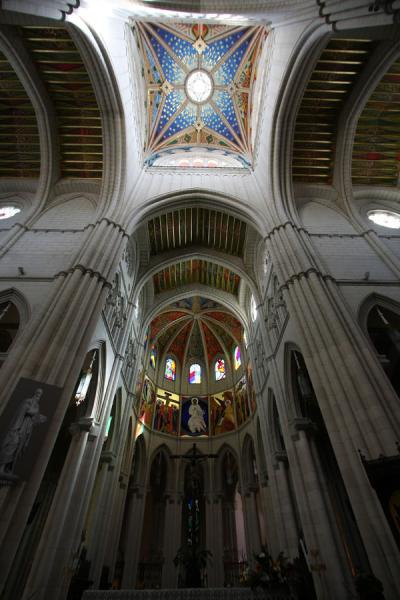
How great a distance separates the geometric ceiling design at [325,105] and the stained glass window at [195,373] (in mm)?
13693

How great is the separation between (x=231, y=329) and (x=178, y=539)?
38.0 feet

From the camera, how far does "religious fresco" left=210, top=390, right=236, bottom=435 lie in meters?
18.1

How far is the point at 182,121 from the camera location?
15.9 m

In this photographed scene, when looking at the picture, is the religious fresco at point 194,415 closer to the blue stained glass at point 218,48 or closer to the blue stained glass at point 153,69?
the blue stained glass at point 153,69

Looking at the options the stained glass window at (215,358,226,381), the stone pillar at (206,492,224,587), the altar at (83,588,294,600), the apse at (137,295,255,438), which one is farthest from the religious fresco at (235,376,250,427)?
the altar at (83,588,294,600)

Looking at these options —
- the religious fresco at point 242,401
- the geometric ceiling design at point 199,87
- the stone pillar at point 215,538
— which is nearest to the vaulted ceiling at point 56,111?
the geometric ceiling design at point 199,87

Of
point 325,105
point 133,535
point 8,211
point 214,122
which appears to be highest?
point 214,122

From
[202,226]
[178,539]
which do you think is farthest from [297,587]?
[202,226]

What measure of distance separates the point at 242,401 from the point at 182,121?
15.6 m

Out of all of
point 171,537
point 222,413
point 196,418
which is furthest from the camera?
point 196,418

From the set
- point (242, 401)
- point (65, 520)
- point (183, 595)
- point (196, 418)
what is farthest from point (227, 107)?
point (183, 595)

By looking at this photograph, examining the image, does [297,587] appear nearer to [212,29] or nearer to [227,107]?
[227,107]

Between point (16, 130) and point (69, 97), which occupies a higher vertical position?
point (69, 97)

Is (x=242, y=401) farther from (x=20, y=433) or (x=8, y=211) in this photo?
(x=8, y=211)
